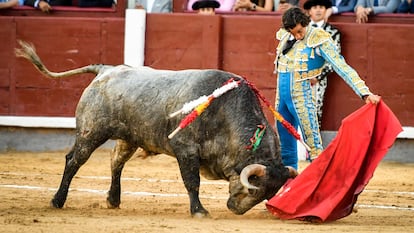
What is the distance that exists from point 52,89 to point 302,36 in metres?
5.20

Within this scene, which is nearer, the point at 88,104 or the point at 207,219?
the point at 207,219

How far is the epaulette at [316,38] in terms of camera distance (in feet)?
25.7

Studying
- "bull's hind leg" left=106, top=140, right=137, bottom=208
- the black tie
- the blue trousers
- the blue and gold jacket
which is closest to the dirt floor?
"bull's hind leg" left=106, top=140, right=137, bottom=208

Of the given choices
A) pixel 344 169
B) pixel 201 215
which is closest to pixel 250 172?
pixel 201 215

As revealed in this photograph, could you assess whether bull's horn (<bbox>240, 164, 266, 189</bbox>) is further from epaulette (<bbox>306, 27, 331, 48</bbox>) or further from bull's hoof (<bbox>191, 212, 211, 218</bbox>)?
epaulette (<bbox>306, 27, 331, 48</bbox>)

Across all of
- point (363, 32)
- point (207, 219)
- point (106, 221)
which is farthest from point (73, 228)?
point (363, 32)

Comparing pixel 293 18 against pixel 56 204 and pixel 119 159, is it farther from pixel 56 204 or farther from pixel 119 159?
pixel 56 204

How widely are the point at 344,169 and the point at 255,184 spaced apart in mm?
575

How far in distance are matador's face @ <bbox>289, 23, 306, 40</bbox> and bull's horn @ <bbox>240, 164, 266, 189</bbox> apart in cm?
97

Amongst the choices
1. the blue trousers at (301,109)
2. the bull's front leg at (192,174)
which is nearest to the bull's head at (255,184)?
the bull's front leg at (192,174)

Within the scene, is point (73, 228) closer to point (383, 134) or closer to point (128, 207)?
point (128, 207)

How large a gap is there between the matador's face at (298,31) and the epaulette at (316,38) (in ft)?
0.16

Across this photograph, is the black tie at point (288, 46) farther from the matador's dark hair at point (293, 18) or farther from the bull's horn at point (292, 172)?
the bull's horn at point (292, 172)

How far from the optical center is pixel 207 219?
24.5 ft
